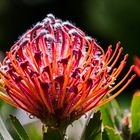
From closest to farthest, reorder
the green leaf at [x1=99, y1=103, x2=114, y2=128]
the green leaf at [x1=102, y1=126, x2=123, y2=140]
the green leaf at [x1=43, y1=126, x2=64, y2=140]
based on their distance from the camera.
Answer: the green leaf at [x1=43, y1=126, x2=64, y2=140] → the green leaf at [x1=102, y1=126, x2=123, y2=140] → the green leaf at [x1=99, y1=103, x2=114, y2=128]

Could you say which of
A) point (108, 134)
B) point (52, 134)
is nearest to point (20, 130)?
point (52, 134)

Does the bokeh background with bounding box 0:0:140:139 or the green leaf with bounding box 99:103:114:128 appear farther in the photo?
the bokeh background with bounding box 0:0:140:139

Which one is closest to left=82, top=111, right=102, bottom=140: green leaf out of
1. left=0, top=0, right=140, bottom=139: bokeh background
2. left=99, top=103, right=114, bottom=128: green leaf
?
left=99, top=103, right=114, bottom=128: green leaf

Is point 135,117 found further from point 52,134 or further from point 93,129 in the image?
point 52,134

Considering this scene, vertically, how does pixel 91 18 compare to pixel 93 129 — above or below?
above

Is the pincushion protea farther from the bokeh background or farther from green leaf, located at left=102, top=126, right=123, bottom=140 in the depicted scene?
the bokeh background

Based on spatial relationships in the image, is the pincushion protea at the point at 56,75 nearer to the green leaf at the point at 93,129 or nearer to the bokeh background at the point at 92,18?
the green leaf at the point at 93,129
